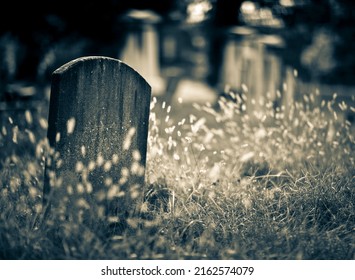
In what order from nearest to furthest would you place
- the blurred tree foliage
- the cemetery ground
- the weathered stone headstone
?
1. the cemetery ground
2. the weathered stone headstone
3. the blurred tree foliage

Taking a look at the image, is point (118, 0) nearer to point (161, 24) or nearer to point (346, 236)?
point (161, 24)

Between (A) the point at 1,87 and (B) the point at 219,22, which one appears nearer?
(A) the point at 1,87

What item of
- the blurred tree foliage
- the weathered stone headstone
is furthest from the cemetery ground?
the blurred tree foliage

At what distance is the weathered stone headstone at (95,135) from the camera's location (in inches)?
124

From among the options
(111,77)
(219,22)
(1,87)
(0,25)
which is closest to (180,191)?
(111,77)

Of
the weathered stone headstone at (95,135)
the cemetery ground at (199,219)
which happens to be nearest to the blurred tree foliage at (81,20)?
the cemetery ground at (199,219)

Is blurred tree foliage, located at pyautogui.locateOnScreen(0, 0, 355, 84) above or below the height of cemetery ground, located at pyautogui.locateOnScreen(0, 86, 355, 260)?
above

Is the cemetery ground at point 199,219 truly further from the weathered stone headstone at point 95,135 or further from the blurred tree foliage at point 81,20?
the blurred tree foliage at point 81,20

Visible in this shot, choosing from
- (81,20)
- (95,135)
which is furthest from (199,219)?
(81,20)

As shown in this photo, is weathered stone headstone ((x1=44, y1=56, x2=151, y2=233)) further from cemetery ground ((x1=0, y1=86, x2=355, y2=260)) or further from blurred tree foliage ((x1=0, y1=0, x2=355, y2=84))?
blurred tree foliage ((x1=0, y1=0, x2=355, y2=84))

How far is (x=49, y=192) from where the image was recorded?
314cm

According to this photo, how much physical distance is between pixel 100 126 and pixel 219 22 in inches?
456

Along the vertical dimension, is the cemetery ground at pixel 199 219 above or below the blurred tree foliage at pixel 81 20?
below

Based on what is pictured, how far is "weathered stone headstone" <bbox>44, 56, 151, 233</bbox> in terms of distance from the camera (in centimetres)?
314
